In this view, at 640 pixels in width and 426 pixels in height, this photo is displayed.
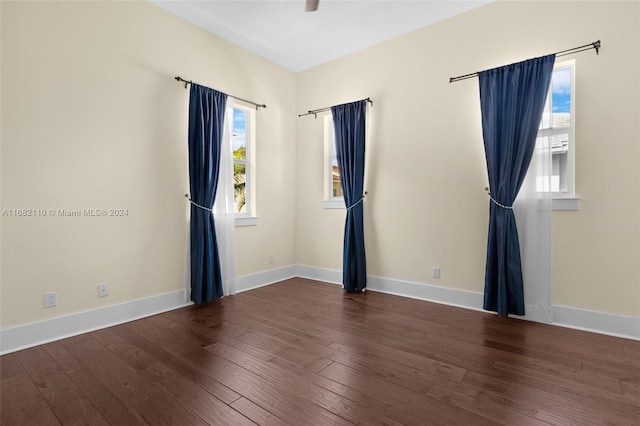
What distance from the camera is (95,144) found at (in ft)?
9.29

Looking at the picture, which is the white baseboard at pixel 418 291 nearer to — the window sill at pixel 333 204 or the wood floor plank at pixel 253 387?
the window sill at pixel 333 204

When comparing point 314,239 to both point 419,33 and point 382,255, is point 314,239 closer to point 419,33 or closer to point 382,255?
point 382,255

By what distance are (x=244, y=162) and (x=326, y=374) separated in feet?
9.92

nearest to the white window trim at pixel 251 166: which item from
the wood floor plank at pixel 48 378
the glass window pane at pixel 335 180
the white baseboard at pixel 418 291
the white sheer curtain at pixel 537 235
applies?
the glass window pane at pixel 335 180

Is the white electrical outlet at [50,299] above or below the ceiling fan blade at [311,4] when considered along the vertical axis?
below

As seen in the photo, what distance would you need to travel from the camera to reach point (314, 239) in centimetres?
471

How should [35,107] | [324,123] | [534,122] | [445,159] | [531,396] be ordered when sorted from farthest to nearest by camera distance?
[324,123] < [445,159] < [534,122] < [35,107] < [531,396]

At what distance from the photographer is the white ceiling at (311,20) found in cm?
327

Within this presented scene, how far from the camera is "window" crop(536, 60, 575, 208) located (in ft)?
9.37

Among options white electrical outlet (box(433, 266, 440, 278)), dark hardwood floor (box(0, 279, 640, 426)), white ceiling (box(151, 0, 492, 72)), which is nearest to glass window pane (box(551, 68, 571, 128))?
white ceiling (box(151, 0, 492, 72))

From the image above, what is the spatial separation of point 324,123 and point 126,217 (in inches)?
110

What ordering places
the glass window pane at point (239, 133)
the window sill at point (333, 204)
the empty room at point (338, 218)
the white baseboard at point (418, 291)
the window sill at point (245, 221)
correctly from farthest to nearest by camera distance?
1. the window sill at point (333, 204)
2. the glass window pane at point (239, 133)
3. the window sill at point (245, 221)
4. the white baseboard at point (418, 291)
5. the empty room at point (338, 218)

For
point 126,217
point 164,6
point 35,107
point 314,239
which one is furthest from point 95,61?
point 314,239

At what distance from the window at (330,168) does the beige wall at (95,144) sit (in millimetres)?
1491
